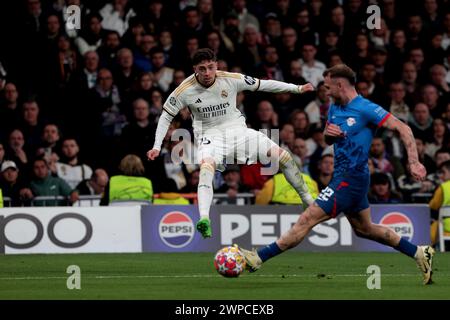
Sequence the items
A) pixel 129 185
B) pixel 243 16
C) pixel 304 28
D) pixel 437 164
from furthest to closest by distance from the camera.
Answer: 1. pixel 243 16
2. pixel 304 28
3. pixel 437 164
4. pixel 129 185

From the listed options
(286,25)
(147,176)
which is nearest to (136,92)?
(147,176)

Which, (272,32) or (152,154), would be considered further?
(272,32)

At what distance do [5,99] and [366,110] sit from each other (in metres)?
9.57

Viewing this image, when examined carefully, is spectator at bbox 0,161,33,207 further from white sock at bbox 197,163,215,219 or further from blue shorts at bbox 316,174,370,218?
blue shorts at bbox 316,174,370,218

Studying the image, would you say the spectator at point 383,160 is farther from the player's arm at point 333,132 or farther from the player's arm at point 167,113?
the player's arm at point 333,132

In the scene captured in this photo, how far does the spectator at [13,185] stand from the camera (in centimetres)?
1892

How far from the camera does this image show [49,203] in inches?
752

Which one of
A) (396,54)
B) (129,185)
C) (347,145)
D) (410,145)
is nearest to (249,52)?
(396,54)

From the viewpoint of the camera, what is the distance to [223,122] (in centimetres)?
1459

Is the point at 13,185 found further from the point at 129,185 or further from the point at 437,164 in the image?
the point at 437,164

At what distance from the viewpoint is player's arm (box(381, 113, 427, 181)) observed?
11.1m

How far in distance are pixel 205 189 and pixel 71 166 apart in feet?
20.9

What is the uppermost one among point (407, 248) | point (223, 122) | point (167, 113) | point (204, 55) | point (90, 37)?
point (90, 37)

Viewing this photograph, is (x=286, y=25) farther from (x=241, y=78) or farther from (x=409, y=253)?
(x=409, y=253)
